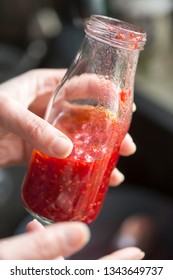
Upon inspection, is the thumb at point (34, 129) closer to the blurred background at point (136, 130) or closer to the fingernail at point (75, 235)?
the fingernail at point (75, 235)

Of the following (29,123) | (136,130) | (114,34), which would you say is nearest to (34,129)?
(29,123)

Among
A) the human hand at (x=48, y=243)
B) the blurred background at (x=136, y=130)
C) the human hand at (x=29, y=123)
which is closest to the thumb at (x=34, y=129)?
the human hand at (x=29, y=123)

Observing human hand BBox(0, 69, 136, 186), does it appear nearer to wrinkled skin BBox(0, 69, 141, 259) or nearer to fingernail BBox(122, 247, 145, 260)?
wrinkled skin BBox(0, 69, 141, 259)

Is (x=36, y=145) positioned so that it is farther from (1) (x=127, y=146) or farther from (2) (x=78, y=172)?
(1) (x=127, y=146)

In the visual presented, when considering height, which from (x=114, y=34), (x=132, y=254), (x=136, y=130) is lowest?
(x=136, y=130)

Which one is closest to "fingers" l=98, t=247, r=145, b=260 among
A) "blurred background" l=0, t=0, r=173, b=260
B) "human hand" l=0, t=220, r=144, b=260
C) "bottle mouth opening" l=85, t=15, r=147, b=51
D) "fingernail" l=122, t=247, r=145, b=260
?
"fingernail" l=122, t=247, r=145, b=260

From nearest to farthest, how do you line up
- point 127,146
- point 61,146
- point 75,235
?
point 75,235 < point 61,146 < point 127,146

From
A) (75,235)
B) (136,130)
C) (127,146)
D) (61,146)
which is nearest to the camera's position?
(75,235)
